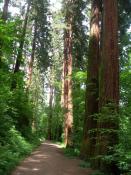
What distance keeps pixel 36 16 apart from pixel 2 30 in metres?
17.0

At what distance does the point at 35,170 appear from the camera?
34.0 feet

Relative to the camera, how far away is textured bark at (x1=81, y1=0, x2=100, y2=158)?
560 inches

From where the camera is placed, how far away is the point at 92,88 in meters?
14.4

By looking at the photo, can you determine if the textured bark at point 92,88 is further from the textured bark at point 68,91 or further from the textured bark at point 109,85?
the textured bark at point 68,91

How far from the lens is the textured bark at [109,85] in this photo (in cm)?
1020

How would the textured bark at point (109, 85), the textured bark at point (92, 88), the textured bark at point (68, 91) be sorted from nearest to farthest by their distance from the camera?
the textured bark at point (109, 85)
the textured bark at point (92, 88)
the textured bark at point (68, 91)

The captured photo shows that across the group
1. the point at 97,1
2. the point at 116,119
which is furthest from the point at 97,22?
the point at 116,119

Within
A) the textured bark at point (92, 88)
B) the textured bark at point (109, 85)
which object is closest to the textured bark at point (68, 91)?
the textured bark at point (92, 88)

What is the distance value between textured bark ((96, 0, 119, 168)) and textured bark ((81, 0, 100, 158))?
9.93 feet

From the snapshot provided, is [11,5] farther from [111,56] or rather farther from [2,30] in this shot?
[111,56]

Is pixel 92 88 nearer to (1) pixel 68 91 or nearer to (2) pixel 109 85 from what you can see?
(2) pixel 109 85

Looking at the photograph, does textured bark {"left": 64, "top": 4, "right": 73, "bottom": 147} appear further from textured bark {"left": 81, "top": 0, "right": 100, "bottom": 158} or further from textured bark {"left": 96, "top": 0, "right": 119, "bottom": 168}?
textured bark {"left": 96, "top": 0, "right": 119, "bottom": 168}

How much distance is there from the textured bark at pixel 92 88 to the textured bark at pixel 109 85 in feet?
9.93

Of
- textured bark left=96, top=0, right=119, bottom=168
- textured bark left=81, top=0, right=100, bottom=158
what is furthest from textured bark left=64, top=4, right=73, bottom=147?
textured bark left=96, top=0, right=119, bottom=168
